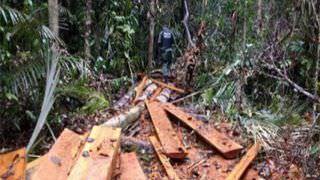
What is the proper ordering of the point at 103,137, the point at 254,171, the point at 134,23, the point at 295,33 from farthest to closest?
the point at 134,23 < the point at 295,33 < the point at 254,171 < the point at 103,137

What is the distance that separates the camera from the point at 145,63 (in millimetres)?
10383

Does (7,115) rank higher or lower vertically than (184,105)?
higher

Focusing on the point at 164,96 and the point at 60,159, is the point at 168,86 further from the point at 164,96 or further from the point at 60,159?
the point at 60,159

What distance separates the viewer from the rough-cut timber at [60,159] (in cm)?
282

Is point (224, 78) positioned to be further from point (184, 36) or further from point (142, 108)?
point (184, 36)

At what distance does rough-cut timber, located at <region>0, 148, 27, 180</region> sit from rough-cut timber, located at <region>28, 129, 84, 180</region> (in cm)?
9

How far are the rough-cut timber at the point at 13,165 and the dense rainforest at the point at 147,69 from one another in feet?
1.86

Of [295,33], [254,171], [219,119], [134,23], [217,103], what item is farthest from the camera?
[134,23]

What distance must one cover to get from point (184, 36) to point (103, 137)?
7890mm

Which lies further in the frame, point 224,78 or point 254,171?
point 224,78

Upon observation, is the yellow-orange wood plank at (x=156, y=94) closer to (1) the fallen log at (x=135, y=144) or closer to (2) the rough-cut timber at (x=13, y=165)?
(1) the fallen log at (x=135, y=144)

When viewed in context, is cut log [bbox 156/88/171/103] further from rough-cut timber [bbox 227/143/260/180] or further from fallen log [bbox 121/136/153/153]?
rough-cut timber [bbox 227/143/260/180]

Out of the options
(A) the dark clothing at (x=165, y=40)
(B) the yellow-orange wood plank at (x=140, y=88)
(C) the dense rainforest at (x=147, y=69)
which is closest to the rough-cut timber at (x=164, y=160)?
(C) the dense rainforest at (x=147, y=69)

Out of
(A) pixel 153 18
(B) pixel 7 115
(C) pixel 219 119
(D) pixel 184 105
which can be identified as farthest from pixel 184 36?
(B) pixel 7 115
